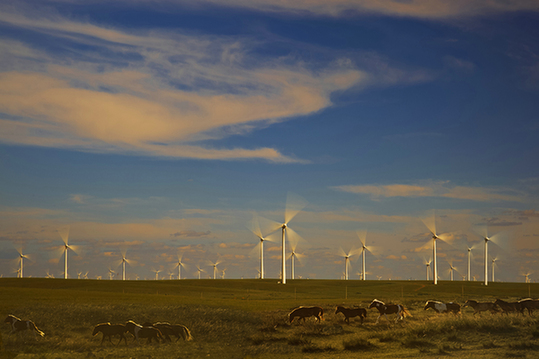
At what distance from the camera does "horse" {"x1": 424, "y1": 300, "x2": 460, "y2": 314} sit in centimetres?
3792

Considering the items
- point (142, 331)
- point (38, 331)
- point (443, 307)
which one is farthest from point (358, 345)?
point (38, 331)

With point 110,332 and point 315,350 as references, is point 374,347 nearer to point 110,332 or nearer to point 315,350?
point 315,350

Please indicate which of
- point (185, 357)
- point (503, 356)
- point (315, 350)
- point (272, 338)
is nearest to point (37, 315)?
point (185, 357)

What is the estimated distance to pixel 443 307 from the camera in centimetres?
3972

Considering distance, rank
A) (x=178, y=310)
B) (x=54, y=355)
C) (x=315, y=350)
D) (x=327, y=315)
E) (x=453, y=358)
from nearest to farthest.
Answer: (x=54, y=355) < (x=453, y=358) < (x=315, y=350) < (x=178, y=310) < (x=327, y=315)

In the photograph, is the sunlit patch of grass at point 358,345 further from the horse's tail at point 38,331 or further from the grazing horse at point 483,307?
the horse's tail at point 38,331

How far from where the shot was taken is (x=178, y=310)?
36188 millimetres

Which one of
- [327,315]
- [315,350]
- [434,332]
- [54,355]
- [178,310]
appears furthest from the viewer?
[327,315]

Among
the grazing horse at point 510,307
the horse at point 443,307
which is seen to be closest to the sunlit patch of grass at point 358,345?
the horse at point 443,307

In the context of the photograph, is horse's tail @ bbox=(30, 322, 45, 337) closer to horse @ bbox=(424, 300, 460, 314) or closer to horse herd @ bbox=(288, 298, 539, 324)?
horse herd @ bbox=(288, 298, 539, 324)

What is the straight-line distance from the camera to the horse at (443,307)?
124 ft

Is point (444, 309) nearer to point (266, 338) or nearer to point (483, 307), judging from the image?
point (483, 307)

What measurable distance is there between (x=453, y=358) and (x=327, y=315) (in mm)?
20813

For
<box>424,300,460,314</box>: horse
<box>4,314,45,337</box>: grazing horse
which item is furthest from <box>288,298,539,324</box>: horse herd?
<box>4,314,45,337</box>: grazing horse
